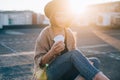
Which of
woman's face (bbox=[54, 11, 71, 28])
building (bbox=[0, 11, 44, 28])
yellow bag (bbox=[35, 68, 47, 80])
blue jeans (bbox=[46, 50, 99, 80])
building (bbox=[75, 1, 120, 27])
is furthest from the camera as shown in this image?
building (bbox=[0, 11, 44, 28])

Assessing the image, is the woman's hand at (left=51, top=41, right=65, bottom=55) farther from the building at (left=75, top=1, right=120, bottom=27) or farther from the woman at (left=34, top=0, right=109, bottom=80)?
the building at (left=75, top=1, right=120, bottom=27)

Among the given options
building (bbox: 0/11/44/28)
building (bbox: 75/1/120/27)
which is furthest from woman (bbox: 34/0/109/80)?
building (bbox: 0/11/44/28)

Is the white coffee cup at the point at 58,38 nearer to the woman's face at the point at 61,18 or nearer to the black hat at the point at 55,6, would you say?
the woman's face at the point at 61,18

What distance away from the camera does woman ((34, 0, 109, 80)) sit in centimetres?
296

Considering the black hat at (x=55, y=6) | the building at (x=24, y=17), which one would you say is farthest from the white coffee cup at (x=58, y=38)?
the building at (x=24, y=17)

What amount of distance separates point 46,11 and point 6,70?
10.3 feet

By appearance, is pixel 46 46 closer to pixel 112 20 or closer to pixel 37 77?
pixel 37 77

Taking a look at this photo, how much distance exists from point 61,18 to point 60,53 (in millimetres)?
488

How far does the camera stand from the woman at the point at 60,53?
296 cm

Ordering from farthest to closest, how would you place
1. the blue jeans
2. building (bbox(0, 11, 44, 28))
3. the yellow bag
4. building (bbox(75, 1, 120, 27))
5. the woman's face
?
1. building (bbox(0, 11, 44, 28))
2. building (bbox(75, 1, 120, 27))
3. the woman's face
4. the yellow bag
5. the blue jeans

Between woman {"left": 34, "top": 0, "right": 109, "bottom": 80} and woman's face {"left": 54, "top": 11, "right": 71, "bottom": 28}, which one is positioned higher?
woman's face {"left": 54, "top": 11, "right": 71, "bottom": 28}

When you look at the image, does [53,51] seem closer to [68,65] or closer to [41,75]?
[68,65]

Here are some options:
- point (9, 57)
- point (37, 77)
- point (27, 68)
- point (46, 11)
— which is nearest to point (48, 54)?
point (37, 77)

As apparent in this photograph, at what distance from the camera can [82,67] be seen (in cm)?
296
